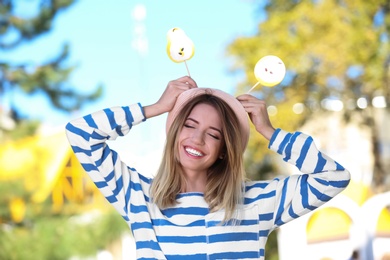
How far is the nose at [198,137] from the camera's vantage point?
5.18 ft

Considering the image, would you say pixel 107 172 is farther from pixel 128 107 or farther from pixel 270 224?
pixel 270 224

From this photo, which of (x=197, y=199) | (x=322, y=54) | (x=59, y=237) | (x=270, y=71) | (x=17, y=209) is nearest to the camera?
(x=197, y=199)

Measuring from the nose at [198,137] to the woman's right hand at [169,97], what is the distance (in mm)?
103

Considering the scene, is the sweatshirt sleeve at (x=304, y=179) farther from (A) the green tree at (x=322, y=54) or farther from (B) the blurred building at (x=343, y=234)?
(A) the green tree at (x=322, y=54)

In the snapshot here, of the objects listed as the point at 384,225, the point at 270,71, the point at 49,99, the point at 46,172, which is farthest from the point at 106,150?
the point at 46,172

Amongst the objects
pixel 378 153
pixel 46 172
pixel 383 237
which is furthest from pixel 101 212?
pixel 383 237

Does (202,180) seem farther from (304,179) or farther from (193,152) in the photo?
(304,179)

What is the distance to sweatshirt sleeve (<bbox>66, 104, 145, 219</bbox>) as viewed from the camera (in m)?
1.61

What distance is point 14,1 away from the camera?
392 inches

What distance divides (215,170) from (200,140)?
11 centimetres

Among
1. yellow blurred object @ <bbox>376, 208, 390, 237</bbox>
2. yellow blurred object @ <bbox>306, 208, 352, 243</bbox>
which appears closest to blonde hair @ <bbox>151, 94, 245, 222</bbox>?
yellow blurred object @ <bbox>376, 208, 390, 237</bbox>

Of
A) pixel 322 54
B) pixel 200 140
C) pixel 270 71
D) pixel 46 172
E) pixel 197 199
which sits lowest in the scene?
Result: pixel 46 172

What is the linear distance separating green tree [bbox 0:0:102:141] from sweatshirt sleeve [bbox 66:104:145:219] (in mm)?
8126

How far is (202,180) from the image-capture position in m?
1.64
